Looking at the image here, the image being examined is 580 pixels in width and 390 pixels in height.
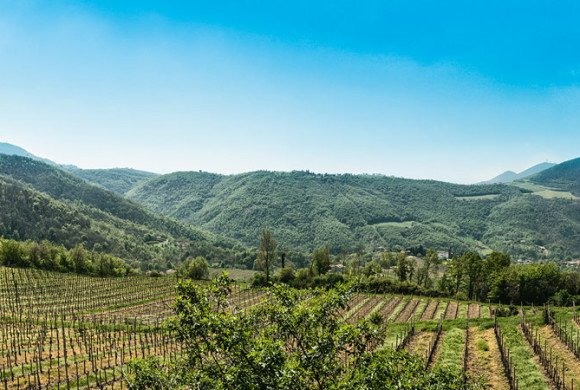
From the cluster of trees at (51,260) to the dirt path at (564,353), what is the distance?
84.2m

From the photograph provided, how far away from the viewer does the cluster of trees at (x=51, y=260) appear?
242ft

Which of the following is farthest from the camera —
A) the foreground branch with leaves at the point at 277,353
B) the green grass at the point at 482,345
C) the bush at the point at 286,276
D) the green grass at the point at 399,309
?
the bush at the point at 286,276

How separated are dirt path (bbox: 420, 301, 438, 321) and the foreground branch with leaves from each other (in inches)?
1581

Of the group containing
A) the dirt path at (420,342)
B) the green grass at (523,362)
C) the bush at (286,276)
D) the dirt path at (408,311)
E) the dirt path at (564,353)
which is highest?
the dirt path at (564,353)

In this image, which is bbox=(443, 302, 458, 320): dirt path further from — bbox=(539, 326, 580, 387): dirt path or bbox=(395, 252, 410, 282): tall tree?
bbox=(395, 252, 410, 282): tall tree

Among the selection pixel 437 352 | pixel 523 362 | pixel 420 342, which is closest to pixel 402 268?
pixel 420 342

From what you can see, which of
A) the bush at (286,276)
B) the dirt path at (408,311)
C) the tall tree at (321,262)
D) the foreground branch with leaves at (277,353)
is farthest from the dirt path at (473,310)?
the foreground branch with leaves at (277,353)

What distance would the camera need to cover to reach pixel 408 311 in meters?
46.8

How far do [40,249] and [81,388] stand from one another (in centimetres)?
7602

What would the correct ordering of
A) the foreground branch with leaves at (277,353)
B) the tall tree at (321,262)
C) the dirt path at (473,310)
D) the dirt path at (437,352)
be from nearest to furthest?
the foreground branch with leaves at (277,353) < the dirt path at (437,352) < the dirt path at (473,310) < the tall tree at (321,262)

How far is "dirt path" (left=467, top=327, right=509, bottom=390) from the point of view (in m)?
19.9

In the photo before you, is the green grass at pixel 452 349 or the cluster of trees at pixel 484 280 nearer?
the green grass at pixel 452 349

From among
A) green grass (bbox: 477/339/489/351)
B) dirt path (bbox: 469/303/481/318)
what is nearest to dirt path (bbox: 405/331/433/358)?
green grass (bbox: 477/339/489/351)

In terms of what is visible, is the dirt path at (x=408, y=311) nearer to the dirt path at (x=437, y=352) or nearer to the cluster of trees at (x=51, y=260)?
the dirt path at (x=437, y=352)
